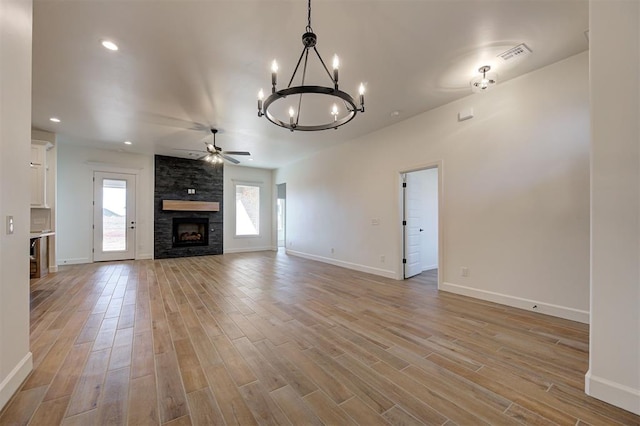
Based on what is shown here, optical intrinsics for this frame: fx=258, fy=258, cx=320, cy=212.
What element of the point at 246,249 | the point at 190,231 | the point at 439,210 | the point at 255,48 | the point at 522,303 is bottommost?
the point at 246,249

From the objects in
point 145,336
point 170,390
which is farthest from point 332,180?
point 170,390

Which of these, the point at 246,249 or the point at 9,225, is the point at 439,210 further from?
the point at 246,249

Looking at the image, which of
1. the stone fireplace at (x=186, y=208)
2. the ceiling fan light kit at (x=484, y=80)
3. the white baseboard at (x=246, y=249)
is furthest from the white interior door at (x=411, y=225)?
the stone fireplace at (x=186, y=208)

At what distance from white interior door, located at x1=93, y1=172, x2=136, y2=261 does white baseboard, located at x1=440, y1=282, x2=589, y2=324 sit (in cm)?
783

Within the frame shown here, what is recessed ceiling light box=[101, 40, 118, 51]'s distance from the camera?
2.59 meters

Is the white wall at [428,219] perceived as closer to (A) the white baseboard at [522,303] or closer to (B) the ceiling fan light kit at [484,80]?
(A) the white baseboard at [522,303]

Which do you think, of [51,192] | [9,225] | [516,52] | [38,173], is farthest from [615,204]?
[51,192]

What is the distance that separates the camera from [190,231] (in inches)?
316

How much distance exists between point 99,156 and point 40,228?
226 centimetres

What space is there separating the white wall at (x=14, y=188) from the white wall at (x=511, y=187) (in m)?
4.61

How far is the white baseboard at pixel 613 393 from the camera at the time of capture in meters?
1.54

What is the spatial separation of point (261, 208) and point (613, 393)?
28.5 feet

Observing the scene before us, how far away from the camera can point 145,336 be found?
2.50 metres

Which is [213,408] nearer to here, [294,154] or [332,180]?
[332,180]
